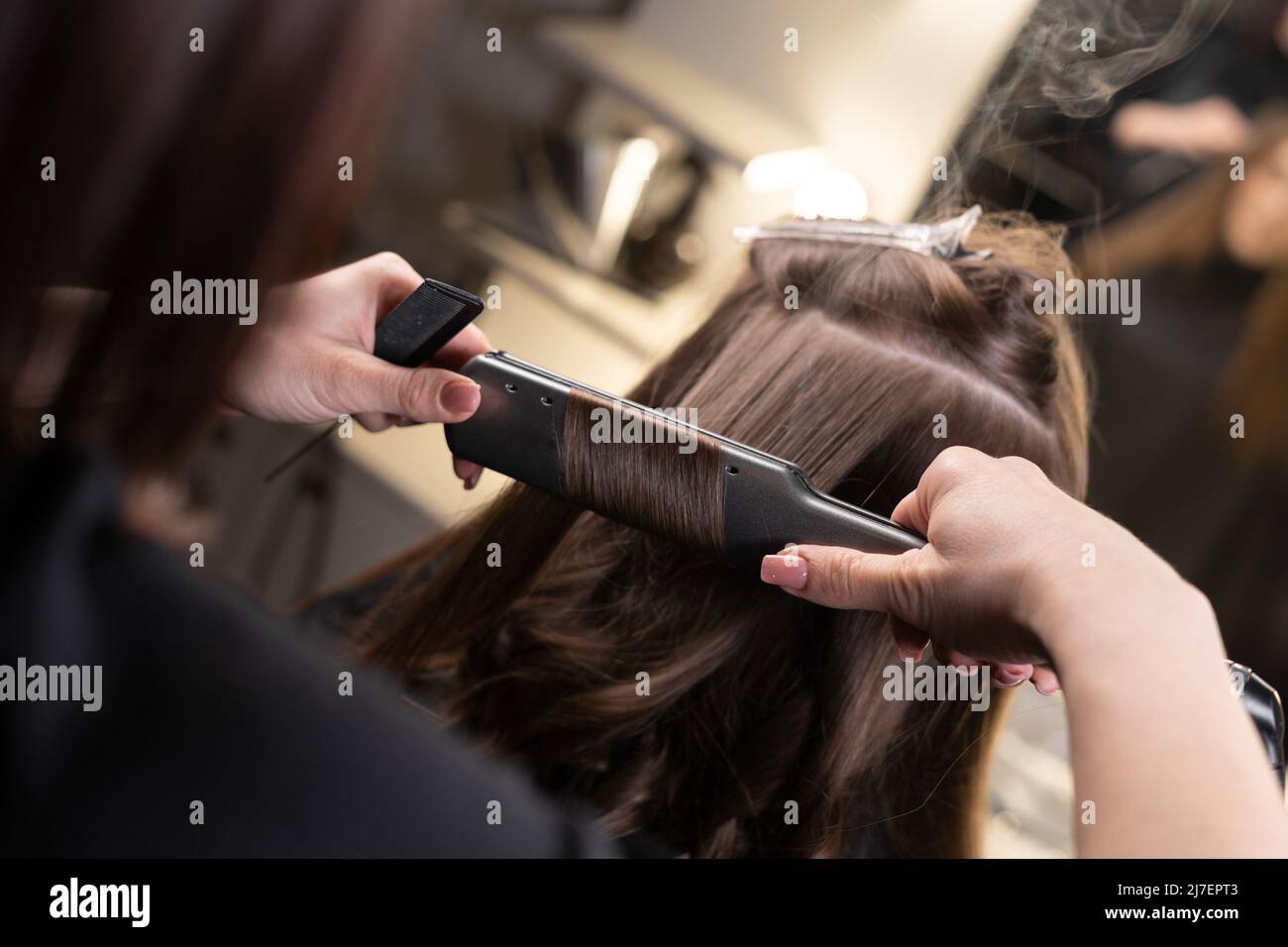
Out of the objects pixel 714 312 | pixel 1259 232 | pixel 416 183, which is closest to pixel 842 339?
pixel 714 312

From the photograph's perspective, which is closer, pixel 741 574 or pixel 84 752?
pixel 84 752

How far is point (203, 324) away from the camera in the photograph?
260mm

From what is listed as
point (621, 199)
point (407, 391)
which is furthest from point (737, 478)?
point (621, 199)

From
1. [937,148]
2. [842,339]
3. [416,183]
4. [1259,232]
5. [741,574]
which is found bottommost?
[741,574]

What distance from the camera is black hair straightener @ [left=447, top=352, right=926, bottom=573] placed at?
0.45 m

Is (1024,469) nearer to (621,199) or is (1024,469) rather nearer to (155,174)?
(155,174)

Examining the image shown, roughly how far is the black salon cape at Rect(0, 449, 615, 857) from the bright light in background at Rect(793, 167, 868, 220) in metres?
1.00

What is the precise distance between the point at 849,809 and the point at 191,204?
602mm

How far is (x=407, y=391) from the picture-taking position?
0.55m

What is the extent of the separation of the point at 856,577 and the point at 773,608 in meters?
0.19

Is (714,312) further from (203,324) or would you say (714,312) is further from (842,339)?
(203,324)

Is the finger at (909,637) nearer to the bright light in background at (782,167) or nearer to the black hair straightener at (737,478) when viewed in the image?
the black hair straightener at (737,478)

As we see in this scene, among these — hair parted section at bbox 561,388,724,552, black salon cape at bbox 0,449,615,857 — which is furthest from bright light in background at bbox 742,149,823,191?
black salon cape at bbox 0,449,615,857
